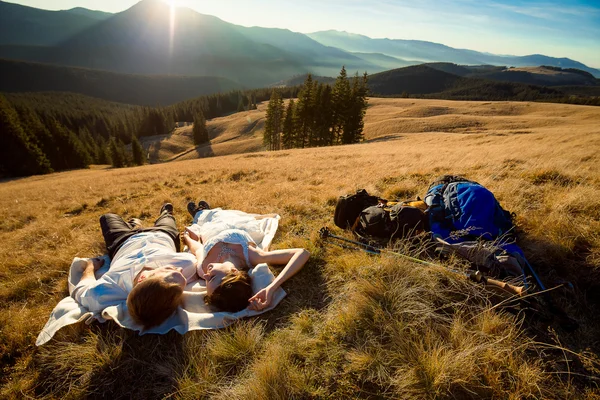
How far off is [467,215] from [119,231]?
6114 mm

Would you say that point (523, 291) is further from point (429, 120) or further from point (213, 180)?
point (429, 120)

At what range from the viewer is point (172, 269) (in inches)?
143

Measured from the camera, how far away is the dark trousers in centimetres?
A: 462

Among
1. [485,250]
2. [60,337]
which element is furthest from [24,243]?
[485,250]

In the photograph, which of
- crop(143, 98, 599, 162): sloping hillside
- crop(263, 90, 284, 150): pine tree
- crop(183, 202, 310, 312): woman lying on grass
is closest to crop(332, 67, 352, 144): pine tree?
crop(143, 98, 599, 162): sloping hillside

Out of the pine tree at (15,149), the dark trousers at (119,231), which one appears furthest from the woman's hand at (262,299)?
the pine tree at (15,149)

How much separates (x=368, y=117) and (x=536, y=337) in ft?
186

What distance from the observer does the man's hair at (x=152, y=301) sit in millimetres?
2906

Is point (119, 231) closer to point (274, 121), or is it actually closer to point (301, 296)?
point (301, 296)

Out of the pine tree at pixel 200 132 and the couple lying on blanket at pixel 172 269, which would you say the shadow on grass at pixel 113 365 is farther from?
the pine tree at pixel 200 132

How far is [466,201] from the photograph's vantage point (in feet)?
13.3

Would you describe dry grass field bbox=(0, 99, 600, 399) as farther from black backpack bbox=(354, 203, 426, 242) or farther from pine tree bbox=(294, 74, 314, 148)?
pine tree bbox=(294, 74, 314, 148)

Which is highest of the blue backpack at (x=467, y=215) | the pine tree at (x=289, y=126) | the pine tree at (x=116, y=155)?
the blue backpack at (x=467, y=215)

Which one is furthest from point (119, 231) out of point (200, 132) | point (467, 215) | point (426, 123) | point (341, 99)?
point (200, 132)
